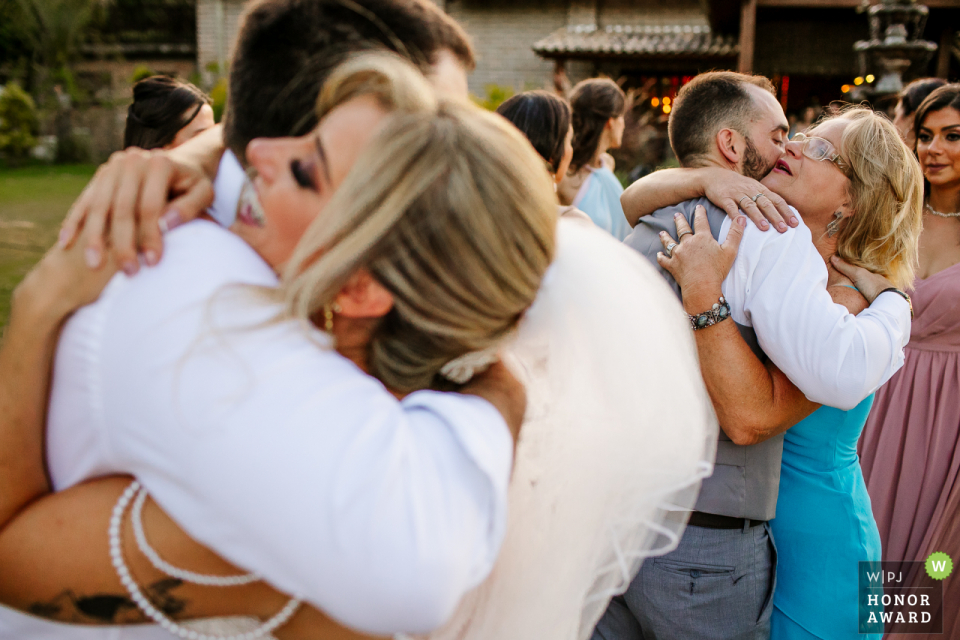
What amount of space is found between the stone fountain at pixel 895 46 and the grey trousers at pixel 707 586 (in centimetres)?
628

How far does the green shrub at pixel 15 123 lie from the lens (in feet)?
63.1

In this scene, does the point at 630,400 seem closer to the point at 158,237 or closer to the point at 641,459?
the point at 641,459

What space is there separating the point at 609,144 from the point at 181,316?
397 centimetres

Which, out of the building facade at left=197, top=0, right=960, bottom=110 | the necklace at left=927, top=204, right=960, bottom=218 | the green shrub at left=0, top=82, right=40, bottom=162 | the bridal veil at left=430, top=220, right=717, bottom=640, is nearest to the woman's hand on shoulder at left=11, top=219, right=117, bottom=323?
the bridal veil at left=430, top=220, right=717, bottom=640

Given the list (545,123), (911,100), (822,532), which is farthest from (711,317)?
(911,100)

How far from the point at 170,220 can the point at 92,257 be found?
11cm

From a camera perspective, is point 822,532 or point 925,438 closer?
point 822,532

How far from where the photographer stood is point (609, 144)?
443 centimetres

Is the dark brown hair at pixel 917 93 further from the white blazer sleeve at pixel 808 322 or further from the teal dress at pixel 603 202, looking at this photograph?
the white blazer sleeve at pixel 808 322

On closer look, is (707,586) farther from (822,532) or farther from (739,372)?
(739,372)

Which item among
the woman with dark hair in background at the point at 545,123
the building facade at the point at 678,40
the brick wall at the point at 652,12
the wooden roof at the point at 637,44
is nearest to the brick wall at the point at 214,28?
the building facade at the point at 678,40

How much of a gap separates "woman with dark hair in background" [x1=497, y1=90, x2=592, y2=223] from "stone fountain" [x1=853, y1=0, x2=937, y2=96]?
5002 mm

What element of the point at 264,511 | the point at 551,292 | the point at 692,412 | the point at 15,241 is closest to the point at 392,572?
the point at 264,511

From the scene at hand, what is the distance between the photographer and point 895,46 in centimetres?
673
